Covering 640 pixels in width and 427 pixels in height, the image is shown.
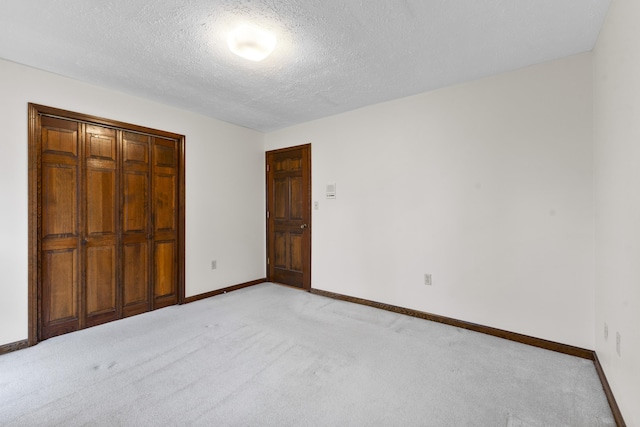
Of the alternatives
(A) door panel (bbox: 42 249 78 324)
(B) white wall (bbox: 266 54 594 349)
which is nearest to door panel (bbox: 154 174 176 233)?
(A) door panel (bbox: 42 249 78 324)

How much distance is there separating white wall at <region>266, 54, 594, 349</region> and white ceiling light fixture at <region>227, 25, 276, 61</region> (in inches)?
72.1

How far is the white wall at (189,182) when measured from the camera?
2504 mm

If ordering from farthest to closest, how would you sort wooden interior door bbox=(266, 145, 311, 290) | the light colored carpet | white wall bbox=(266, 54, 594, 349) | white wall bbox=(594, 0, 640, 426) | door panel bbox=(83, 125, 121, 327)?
wooden interior door bbox=(266, 145, 311, 290), door panel bbox=(83, 125, 121, 327), white wall bbox=(266, 54, 594, 349), the light colored carpet, white wall bbox=(594, 0, 640, 426)

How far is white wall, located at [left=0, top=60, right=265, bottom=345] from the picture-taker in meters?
2.50

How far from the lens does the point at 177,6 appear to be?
72.0 inches

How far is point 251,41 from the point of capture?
2.07 meters

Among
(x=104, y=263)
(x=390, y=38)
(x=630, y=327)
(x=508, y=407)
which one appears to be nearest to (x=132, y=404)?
(x=104, y=263)

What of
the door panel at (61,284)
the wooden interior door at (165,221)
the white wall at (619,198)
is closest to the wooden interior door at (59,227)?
the door panel at (61,284)

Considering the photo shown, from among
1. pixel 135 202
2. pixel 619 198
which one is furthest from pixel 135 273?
pixel 619 198

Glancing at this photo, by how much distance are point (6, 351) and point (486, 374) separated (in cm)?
392

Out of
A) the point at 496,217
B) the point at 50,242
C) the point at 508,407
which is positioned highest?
the point at 496,217

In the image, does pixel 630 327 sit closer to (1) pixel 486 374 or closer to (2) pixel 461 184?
(1) pixel 486 374

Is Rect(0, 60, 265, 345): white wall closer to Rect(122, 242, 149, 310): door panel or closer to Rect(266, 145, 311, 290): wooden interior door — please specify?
Rect(266, 145, 311, 290): wooden interior door

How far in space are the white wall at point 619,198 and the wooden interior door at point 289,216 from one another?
10.2ft
